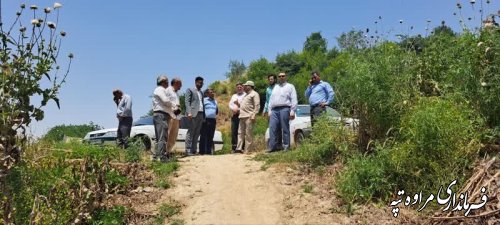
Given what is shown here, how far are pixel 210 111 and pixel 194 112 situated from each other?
818 mm

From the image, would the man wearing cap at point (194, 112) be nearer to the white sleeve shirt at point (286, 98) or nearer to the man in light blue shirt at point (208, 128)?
the man in light blue shirt at point (208, 128)

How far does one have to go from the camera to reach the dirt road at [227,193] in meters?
6.36

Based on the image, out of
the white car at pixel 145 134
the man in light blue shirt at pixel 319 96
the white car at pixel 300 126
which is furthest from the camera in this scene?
the white car at pixel 145 134

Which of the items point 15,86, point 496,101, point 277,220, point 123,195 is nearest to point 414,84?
point 496,101

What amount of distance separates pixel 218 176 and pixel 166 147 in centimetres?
149

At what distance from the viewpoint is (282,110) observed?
1009 centimetres

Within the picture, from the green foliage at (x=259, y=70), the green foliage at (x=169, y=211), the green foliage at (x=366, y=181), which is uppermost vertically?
the green foliage at (x=259, y=70)

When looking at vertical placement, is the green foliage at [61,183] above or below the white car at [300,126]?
below

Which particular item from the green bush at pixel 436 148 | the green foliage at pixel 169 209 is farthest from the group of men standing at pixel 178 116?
the green bush at pixel 436 148

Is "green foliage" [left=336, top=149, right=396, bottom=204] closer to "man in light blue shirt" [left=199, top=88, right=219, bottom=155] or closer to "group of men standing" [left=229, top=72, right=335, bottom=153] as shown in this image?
"group of men standing" [left=229, top=72, right=335, bottom=153]

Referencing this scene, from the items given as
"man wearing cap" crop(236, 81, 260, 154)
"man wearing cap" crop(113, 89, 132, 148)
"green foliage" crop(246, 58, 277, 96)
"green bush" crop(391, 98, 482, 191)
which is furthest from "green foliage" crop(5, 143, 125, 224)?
"green foliage" crop(246, 58, 277, 96)

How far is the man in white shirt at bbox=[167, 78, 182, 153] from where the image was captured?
375 inches

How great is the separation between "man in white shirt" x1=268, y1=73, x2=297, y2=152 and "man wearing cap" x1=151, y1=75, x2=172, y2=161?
2103 millimetres

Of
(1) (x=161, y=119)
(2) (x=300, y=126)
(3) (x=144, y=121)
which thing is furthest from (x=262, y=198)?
(3) (x=144, y=121)
